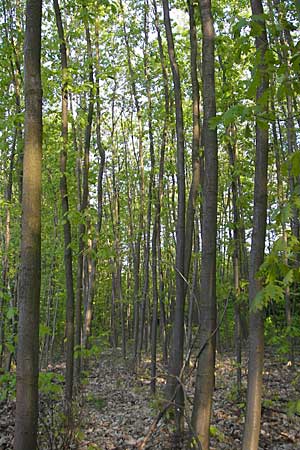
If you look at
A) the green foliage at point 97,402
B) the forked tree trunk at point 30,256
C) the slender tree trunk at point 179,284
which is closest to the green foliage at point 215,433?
the slender tree trunk at point 179,284

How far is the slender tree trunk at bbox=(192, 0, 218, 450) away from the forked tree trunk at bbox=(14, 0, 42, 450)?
1.51m

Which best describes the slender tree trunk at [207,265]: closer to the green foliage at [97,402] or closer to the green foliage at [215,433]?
the green foliage at [215,433]

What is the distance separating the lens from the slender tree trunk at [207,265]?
4.14 meters

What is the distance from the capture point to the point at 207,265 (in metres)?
4.34

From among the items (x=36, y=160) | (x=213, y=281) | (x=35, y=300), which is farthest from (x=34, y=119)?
(x=213, y=281)

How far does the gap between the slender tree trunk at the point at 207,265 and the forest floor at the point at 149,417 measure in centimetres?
46

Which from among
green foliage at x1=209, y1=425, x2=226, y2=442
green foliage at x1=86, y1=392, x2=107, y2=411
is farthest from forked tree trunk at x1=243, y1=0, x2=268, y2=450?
green foliage at x1=86, y1=392, x2=107, y2=411

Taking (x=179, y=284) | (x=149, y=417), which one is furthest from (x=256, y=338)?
(x=149, y=417)

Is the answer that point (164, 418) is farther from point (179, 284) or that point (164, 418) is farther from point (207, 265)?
point (207, 265)

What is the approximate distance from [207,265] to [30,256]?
1.69 metres

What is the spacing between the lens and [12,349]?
4500 millimetres

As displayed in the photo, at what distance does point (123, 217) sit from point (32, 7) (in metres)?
18.8

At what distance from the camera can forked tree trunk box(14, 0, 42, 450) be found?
332cm

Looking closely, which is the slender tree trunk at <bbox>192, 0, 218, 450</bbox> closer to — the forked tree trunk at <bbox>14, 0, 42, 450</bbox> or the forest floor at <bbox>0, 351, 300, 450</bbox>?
the forest floor at <bbox>0, 351, 300, 450</bbox>
